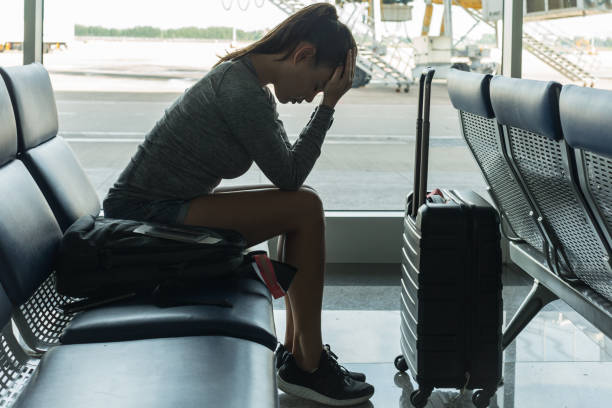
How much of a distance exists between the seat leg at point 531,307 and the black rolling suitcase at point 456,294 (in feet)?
1.05

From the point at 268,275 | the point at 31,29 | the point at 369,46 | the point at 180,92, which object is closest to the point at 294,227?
the point at 268,275

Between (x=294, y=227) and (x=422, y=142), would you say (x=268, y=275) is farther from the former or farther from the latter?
(x=422, y=142)

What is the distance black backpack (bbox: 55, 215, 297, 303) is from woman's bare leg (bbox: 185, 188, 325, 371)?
22cm

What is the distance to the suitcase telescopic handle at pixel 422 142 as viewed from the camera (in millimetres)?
Result: 1998

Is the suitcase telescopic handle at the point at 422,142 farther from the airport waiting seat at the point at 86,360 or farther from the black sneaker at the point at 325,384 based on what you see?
the airport waiting seat at the point at 86,360

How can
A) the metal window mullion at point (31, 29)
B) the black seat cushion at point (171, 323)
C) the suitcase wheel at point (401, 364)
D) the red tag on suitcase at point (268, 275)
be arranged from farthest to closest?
1. the metal window mullion at point (31, 29)
2. the suitcase wheel at point (401, 364)
3. the red tag on suitcase at point (268, 275)
4. the black seat cushion at point (171, 323)

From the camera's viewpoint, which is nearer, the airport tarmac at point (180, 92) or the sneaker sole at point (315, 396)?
the sneaker sole at point (315, 396)

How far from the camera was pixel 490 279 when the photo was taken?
76.7 inches

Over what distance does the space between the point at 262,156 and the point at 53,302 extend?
2.10ft

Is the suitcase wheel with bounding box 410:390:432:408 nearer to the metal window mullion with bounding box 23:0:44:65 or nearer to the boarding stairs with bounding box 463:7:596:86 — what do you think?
the boarding stairs with bounding box 463:7:596:86

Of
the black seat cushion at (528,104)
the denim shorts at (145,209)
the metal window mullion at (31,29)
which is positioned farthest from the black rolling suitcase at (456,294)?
the metal window mullion at (31,29)

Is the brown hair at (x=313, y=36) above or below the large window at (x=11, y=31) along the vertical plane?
below

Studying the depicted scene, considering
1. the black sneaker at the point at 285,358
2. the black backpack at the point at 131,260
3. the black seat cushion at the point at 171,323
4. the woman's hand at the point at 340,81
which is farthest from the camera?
the black sneaker at the point at 285,358

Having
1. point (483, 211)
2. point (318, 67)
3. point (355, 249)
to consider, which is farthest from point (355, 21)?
point (483, 211)
